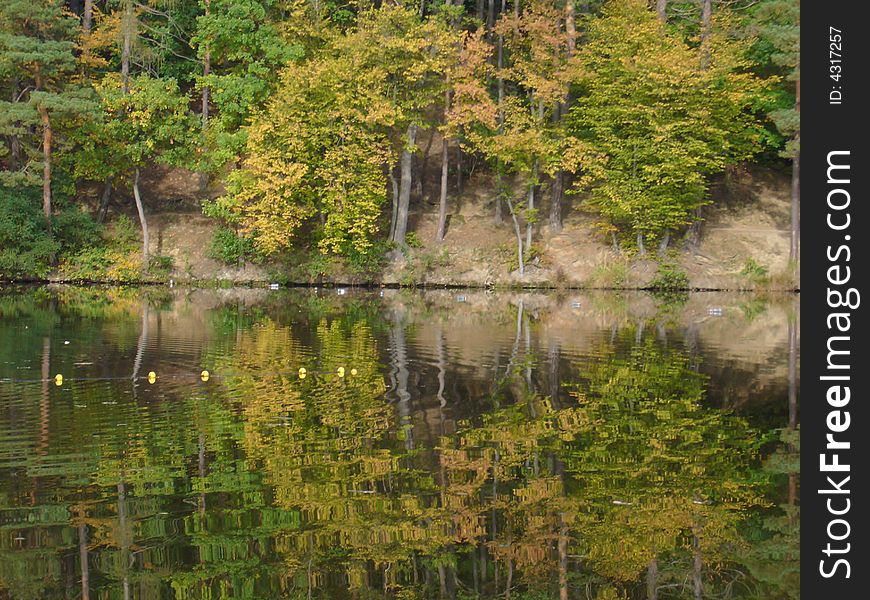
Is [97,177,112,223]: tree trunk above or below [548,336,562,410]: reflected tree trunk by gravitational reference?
above

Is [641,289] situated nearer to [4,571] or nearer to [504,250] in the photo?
[504,250]

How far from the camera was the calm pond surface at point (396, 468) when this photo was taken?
30.2ft

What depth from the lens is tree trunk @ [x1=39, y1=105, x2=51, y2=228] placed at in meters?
43.4

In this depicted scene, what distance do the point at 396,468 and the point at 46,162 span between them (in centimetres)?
3597

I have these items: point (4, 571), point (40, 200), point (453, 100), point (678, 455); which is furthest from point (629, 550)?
point (40, 200)

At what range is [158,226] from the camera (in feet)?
159

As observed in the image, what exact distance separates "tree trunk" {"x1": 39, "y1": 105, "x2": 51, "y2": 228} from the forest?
125mm

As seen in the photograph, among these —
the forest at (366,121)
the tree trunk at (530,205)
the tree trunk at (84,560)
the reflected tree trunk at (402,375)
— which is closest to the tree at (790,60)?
the forest at (366,121)

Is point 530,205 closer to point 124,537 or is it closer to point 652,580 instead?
point 124,537

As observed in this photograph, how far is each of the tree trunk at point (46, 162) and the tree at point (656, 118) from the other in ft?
71.5

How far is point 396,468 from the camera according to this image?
12.5m

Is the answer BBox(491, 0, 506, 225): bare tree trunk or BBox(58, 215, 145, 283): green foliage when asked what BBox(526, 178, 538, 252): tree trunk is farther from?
BBox(58, 215, 145, 283): green foliage

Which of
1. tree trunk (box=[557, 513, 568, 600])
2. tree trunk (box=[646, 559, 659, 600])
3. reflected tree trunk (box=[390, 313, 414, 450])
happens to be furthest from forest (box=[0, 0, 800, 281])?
tree trunk (box=[646, 559, 659, 600])
